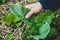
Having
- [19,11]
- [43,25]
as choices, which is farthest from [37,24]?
[19,11]

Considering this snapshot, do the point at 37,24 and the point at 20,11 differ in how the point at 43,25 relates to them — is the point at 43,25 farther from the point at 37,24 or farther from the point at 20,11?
the point at 20,11

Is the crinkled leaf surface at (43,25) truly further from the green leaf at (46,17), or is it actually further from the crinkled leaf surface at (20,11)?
the crinkled leaf surface at (20,11)

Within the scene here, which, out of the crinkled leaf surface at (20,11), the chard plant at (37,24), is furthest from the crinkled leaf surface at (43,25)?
the crinkled leaf surface at (20,11)

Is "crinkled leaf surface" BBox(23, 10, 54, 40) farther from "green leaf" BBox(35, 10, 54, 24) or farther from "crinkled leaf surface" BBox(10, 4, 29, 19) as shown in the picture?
"crinkled leaf surface" BBox(10, 4, 29, 19)

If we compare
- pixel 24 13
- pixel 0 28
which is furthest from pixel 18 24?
pixel 24 13

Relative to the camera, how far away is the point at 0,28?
4.81 ft

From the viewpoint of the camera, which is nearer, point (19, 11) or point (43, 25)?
point (43, 25)

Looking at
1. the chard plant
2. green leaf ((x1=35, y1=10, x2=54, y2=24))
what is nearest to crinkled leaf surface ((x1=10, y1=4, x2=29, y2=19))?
the chard plant

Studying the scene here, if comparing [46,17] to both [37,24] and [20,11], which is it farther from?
[20,11]

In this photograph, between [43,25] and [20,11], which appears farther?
[20,11]

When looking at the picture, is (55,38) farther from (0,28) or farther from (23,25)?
(0,28)

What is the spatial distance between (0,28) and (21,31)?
0.17 metres

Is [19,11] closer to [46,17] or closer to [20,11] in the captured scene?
[20,11]

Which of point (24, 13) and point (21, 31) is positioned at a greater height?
point (24, 13)
